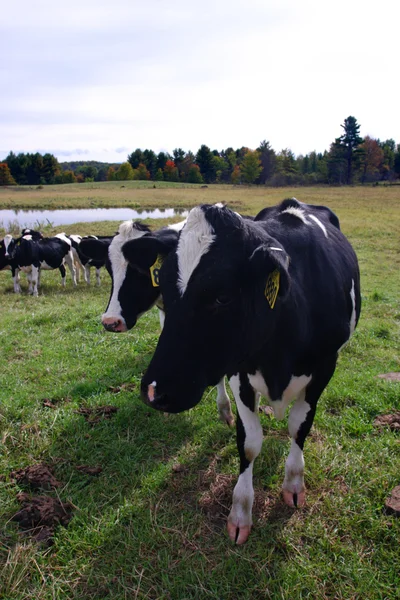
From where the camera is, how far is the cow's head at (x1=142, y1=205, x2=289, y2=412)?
200 cm

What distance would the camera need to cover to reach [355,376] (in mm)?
4711

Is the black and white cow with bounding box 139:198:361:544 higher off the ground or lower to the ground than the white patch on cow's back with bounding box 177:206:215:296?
lower

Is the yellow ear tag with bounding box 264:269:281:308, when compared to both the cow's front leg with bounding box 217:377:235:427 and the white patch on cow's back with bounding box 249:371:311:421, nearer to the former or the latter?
the white patch on cow's back with bounding box 249:371:311:421

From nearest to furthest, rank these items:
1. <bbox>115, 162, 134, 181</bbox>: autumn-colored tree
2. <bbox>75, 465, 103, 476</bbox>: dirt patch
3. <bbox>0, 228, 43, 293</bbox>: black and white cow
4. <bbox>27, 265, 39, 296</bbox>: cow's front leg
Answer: <bbox>75, 465, 103, 476</bbox>: dirt patch, <bbox>27, 265, 39, 296</bbox>: cow's front leg, <bbox>0, 228, 43, 293</bbox>: black and white cow, <bbox>115, 162, 134, 181</bbox>: autumn-colored tree

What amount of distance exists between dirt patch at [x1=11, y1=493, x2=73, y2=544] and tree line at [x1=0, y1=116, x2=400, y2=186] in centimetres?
7930

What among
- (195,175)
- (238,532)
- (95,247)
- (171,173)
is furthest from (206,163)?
(238,532)

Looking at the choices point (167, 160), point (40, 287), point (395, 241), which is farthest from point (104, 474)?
point (167, 160)

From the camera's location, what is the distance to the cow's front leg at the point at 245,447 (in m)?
2.72

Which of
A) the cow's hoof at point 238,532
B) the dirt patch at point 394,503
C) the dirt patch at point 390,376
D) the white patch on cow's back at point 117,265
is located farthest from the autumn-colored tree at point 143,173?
the cow's hoof at point 238,532

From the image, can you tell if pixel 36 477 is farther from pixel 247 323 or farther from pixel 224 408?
pixel 247 323

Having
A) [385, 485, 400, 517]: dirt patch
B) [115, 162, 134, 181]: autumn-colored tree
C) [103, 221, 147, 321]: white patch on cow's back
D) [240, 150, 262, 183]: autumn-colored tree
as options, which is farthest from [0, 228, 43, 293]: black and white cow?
[115, 162, 134, 181]: autumn-colored tree

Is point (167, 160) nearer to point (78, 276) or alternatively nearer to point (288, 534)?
point (78, 276)

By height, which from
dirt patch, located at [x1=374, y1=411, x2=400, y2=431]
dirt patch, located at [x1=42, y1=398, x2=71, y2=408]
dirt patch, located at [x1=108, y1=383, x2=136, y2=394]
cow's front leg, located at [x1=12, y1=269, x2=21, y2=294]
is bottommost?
cow's front leg, located at [x1=12, y1=269, x2=21, y2=294]

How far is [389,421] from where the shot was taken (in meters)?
3.80
